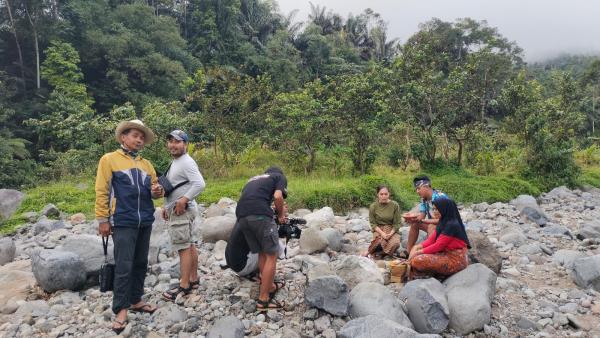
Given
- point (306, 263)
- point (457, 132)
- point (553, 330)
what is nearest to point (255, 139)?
point (457, 132)

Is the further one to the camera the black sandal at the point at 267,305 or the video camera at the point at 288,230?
the video camera at the point at 288,230

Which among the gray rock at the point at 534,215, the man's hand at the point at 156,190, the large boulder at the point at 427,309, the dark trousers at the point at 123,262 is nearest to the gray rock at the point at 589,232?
the gray rock at the point at 534,215

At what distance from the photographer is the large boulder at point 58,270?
16.0 ft

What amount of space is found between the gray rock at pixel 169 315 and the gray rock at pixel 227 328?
1.41ft

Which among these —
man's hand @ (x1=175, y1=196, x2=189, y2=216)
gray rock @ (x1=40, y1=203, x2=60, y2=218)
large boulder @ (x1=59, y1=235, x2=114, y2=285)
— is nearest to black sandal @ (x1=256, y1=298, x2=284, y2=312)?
man's hand @ (x1=175, y1=196, x2=189, y2=216)

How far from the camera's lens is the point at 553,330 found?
178 inches

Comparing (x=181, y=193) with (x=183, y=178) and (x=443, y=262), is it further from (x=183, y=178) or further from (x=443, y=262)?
(x=443, y=262)

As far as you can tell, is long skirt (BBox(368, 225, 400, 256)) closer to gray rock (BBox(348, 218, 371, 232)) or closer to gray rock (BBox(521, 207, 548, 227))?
gray rock (BBox(348, 218, 371, 232))

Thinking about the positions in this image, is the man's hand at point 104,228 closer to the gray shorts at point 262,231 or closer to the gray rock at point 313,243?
the gray shorts at point 262,231

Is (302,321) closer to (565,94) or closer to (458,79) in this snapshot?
(458,79)

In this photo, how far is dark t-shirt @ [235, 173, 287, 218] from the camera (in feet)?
14.3

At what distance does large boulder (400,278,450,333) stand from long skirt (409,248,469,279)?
0.42 m

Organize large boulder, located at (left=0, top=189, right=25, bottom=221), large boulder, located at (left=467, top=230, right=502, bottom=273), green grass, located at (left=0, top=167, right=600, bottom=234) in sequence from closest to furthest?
large boulder, located at (left=467, top=230, right=502, bottom=273)
large boulder, located at (left=0, top=189, right=25, bottom=221)
green grass, located at (left=0, top=167, right=600, bottom=234)

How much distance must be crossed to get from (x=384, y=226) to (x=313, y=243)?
1085mm
